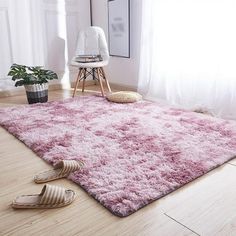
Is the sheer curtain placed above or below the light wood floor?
above

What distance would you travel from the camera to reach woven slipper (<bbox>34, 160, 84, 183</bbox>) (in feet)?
4.79

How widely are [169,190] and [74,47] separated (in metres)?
3.05

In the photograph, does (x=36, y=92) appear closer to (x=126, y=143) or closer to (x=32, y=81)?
(x=32, y=81)

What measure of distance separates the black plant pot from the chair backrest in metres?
0.81

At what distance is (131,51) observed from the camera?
11.7 ft

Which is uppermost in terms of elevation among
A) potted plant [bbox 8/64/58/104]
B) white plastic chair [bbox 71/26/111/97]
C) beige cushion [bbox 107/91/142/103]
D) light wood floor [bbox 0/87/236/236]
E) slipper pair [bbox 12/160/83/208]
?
white plastic chair [bbox 71/26/111/97]

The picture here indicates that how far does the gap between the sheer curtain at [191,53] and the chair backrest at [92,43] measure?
53 cm

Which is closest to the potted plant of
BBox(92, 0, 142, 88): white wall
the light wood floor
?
BBox(92, 0, 142, 88): white wall

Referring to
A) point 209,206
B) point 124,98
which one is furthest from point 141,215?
point 124,98

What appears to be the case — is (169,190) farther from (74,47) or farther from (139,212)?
(74,47)

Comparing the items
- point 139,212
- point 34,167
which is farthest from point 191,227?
point 34,167

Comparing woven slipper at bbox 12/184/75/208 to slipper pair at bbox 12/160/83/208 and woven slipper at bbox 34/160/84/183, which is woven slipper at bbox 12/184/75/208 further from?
woven slipper at bbox 34/160/84/183

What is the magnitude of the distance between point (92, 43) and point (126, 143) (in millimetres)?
2156

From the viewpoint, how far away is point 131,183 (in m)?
1.38
